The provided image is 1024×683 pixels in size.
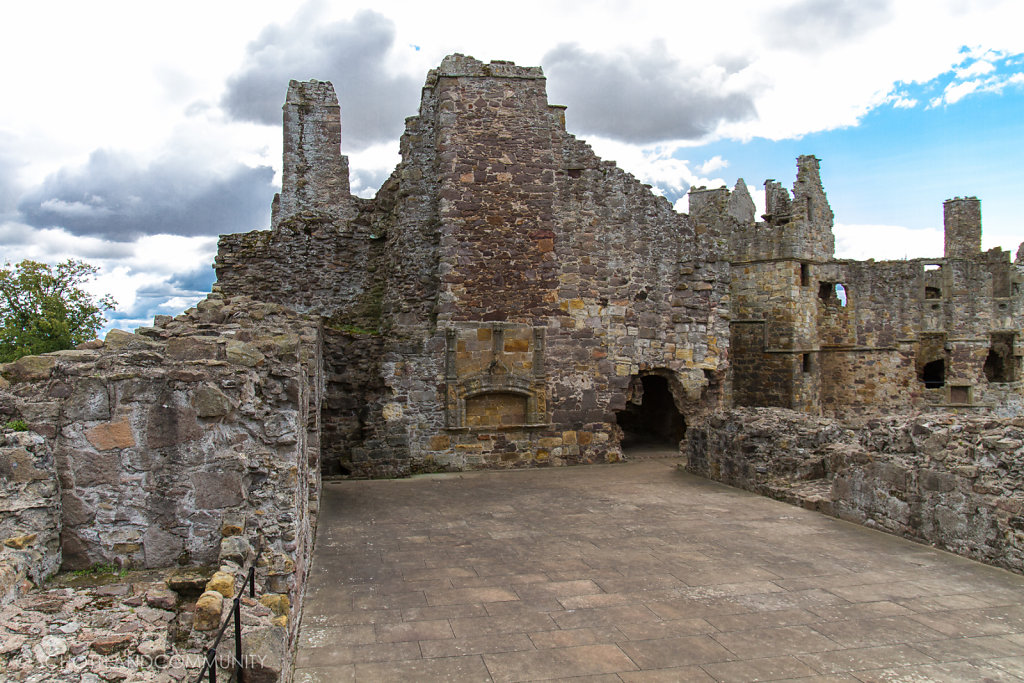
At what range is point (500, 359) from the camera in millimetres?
13602

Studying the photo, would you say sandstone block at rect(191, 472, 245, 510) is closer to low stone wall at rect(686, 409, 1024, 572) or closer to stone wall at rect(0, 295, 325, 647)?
stone wall at rect(0, 295, 325, 647)

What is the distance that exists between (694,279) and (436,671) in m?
11.8

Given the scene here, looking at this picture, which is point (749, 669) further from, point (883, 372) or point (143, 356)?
point (883, 372)

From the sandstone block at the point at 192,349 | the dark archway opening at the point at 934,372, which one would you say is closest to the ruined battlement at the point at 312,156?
the sandstone block at the point at 192,349

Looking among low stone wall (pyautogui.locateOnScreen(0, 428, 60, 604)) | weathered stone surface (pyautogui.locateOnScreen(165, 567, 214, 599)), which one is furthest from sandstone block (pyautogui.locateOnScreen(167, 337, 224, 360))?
weathered stone surface (pyautogui.locateOnScreen(165, 567, 214, 599))

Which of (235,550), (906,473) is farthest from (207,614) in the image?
(906,473)

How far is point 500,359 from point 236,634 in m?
9.98

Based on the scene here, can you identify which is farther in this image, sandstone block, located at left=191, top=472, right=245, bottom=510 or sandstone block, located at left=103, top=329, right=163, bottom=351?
sandstone block, located at left=103, top=329, right=163, bottom=351

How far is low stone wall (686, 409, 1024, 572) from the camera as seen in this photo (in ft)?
22.5

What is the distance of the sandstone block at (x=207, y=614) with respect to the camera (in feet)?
13.0

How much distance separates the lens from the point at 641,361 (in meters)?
14.7

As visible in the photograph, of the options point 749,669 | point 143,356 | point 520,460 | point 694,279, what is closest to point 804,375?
point 694,279

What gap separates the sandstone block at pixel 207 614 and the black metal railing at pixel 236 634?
0.06 metres

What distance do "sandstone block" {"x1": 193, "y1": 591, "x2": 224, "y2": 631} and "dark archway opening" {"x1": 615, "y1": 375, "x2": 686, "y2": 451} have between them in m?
13.4
